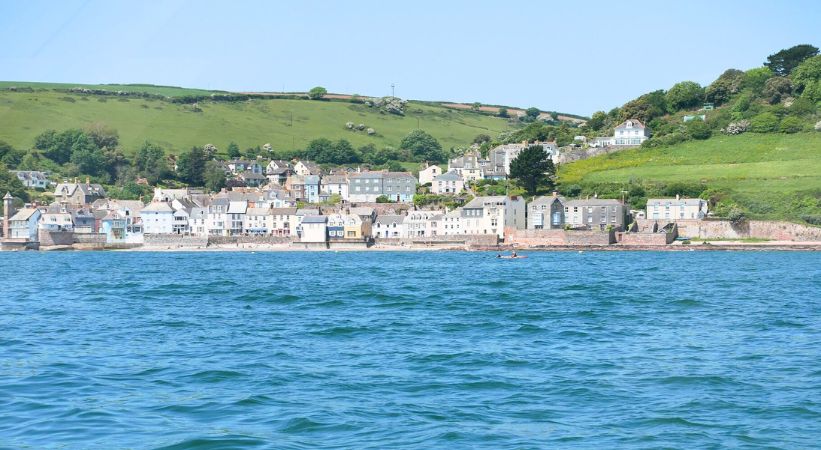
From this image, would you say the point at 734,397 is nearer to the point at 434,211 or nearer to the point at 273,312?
the point at 273,312

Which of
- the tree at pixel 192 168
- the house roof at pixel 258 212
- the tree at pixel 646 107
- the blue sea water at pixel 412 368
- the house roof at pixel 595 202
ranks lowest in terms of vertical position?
the blue sea water at pixel 412 368

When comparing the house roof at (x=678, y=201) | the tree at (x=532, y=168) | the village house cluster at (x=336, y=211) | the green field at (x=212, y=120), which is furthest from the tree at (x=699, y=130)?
the green field at (x=212, y=120)

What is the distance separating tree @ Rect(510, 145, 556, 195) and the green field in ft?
186

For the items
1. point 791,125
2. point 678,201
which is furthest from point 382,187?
point 791,125

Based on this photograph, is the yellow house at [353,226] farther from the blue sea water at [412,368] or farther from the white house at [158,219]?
the blue sea water at [412,368]

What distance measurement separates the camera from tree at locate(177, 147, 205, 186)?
125625 millimetres

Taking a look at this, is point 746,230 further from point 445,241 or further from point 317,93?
point 317,93

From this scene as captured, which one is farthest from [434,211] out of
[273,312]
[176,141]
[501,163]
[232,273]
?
[273,312]

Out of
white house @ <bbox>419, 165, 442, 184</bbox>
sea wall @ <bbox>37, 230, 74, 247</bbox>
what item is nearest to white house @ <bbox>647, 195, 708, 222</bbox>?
white house @ <bbox>419, 165, 442, 184</bbox>

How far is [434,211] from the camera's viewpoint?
98.1 m

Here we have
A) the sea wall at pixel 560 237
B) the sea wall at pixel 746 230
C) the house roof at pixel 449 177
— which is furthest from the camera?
the house roof at pixel 449 177

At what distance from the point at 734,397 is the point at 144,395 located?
10.2 m

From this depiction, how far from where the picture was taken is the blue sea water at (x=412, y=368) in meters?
15.3

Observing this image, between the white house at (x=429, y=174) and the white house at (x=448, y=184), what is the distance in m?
5.04
